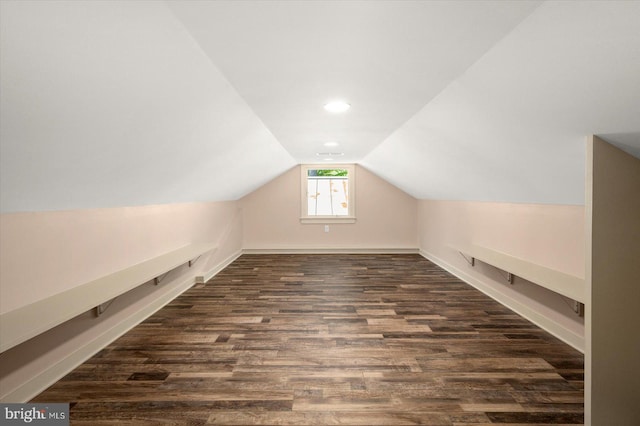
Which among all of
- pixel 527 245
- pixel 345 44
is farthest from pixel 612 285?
pixel 527 245

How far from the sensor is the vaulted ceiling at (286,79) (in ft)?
3.45

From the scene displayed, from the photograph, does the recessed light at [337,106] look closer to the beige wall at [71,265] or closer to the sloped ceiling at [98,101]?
the sloped ceiling at [98,101]

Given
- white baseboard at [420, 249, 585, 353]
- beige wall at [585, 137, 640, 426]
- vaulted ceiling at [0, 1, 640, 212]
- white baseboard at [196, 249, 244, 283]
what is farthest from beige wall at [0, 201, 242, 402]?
white baseboard at [420, 249, 585, 353]

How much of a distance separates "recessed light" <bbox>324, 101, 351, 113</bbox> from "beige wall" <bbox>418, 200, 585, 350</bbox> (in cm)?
202

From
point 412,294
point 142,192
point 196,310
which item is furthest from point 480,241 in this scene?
point 142,192

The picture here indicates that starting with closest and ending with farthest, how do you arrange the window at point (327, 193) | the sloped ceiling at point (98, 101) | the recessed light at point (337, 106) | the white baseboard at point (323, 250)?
the sloped ceiling at point (98, 101), the recessed light at point (337, 106), the white baseboard at point (323, 250), the window at point (327, 193)

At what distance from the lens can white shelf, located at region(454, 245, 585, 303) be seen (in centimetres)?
236

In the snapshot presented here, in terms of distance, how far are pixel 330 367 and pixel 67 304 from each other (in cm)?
177

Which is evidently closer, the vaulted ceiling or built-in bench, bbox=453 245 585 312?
the vaulted ceiling

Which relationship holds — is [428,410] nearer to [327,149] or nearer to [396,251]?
[327,149]

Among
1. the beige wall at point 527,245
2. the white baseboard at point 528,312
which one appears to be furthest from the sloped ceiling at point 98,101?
the white baseboard at point 528,312

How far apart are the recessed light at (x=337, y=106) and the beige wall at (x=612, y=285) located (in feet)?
4.77

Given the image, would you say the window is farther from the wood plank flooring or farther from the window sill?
the wood plank flooring

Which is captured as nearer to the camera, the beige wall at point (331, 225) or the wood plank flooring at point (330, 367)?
the wood plank flooring at point (330, 367)
